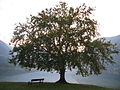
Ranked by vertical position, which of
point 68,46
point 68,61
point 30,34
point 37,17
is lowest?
point 68,61

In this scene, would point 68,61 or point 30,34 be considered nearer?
point 68,61

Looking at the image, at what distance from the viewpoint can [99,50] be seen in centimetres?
5397

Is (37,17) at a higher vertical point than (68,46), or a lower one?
higher

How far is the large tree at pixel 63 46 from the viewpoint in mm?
52906

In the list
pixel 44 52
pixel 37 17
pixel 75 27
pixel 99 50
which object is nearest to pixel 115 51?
pixel 99 50

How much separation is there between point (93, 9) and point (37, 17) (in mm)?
A: 14456

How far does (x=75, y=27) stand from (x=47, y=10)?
856 cm

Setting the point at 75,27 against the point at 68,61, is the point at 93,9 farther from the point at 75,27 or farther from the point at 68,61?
the point at 68,61

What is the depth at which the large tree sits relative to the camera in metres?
52.9

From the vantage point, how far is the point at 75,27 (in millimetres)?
55344

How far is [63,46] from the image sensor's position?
5619 centimetres

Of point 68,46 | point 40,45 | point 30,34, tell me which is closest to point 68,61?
point 68,46

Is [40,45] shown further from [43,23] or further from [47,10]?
[47,10]

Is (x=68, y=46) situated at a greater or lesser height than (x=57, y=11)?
lesser
